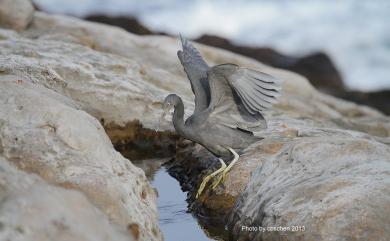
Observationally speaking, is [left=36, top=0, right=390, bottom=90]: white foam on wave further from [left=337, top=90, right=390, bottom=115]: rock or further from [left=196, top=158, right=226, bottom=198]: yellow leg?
[left=196, top=158, right=226, bottom=198]: yellow leg

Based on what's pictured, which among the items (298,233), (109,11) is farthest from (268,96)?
(109,11)

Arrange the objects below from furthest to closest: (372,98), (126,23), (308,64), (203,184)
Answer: (126,23) → (308,64) → (372,98) → (203,184)

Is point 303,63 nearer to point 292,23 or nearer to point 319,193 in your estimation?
point 292,23

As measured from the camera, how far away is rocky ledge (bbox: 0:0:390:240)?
500cm

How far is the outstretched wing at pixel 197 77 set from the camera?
27.0 ft

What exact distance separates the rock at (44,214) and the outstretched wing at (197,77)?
3.21 metres

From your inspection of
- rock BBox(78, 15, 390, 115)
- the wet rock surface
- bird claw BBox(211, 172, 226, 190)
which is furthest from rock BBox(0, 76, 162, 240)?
rock BBox(78, 15, 390, 115)

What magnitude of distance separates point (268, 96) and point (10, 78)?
2317 millimetres

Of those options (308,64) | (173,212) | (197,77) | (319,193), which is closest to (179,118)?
(197,77)

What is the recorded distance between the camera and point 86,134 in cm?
619

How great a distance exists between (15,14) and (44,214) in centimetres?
911

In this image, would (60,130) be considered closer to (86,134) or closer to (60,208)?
(86,134)

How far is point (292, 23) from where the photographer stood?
21.7m

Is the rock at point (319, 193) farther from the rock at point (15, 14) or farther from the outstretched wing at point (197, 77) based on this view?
the rock at point (15, 14)
